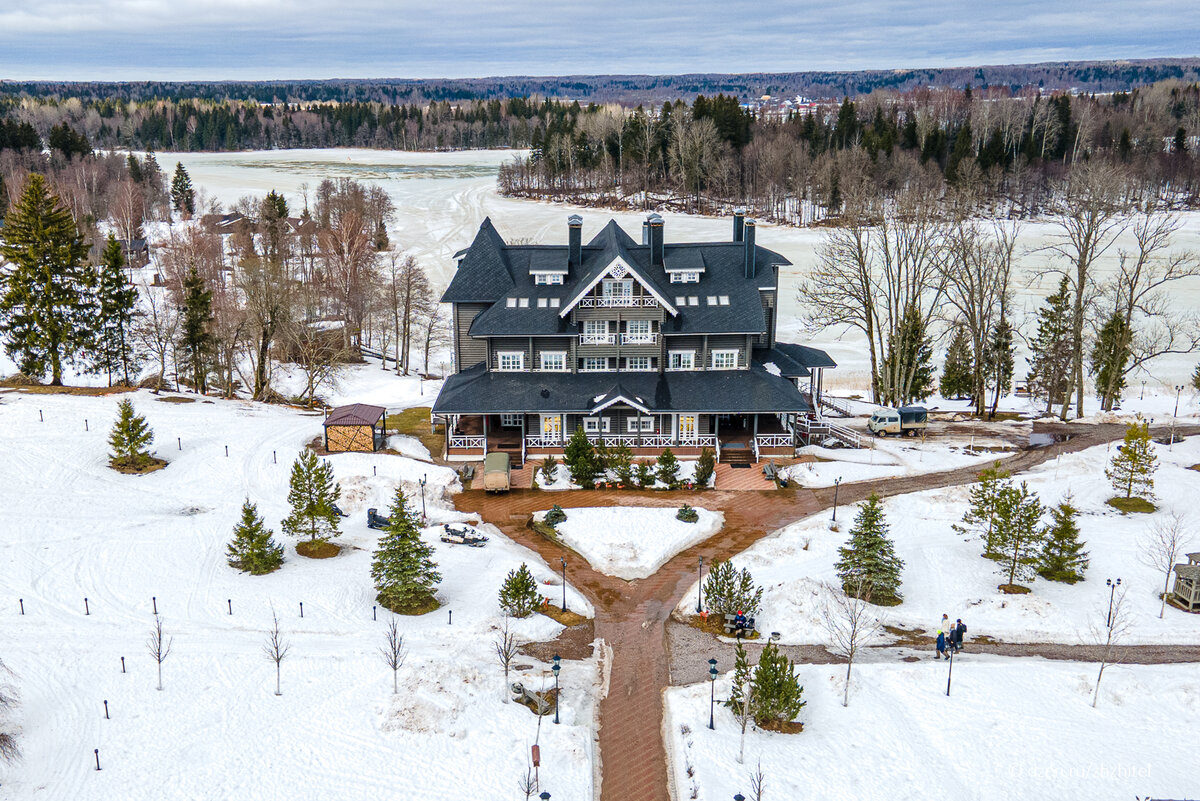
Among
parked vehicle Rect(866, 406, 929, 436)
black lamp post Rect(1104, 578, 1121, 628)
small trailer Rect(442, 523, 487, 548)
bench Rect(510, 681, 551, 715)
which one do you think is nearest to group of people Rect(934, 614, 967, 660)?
black lamp post Rect(1104, 578, 1121, 628)

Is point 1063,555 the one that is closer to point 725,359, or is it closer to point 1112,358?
point 725,359

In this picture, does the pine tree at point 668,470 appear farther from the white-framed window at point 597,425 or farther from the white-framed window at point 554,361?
the white-framed window at point 554,361

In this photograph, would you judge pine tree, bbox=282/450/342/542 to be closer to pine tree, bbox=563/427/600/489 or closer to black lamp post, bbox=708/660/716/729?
pine tree, bbox=563/427/600/489

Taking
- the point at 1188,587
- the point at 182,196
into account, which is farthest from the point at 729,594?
the point at 182,196

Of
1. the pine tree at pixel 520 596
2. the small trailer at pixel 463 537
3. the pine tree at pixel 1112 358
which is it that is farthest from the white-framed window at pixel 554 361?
the pine tree at pixel 1112 358

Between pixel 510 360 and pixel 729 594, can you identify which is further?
pixel 510 360

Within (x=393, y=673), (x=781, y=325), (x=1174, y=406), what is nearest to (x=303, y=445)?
(x=393, y=673)
